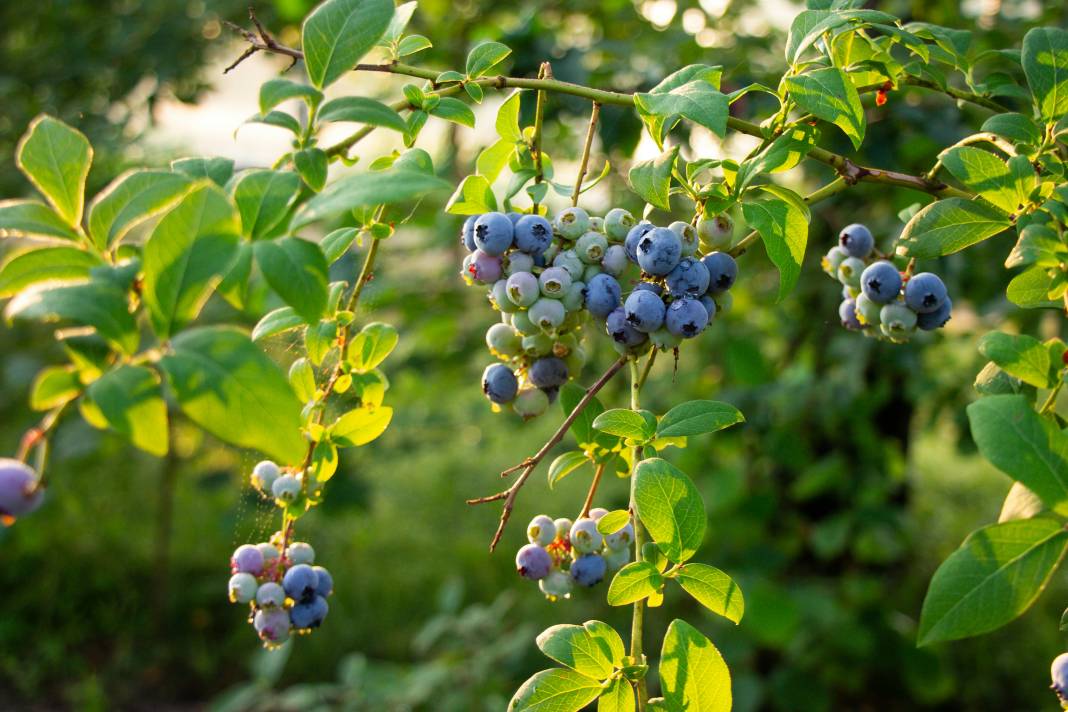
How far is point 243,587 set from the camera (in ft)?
2.31

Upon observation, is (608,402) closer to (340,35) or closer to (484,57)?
(484,57)

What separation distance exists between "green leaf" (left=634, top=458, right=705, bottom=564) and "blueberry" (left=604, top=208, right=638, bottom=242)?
0.55 feet

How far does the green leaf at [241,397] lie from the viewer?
16.3 inches

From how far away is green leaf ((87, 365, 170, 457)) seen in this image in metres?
0.43

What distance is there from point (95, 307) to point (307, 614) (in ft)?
1.20

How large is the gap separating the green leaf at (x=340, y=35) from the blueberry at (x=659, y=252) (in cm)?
22

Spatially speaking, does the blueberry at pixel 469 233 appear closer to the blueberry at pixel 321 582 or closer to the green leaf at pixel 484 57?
the green leaf at pixel 484 57

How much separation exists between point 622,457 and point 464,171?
7.19 ft

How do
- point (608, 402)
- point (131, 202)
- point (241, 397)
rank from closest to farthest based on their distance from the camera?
point (241, 397) < point (131, 202) < point (608, 402)

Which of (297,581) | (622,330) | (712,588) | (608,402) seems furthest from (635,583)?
(608,402)

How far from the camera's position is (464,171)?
2822mm

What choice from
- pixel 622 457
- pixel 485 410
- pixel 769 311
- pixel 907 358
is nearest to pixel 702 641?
pixel 622 457

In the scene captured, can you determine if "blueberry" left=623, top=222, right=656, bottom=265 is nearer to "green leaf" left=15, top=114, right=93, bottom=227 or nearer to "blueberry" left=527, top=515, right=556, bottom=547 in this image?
"blueberry" left=527, top=515, right=556, bottom=547

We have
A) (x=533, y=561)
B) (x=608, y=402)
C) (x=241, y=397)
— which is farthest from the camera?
(x=608, y=402)
